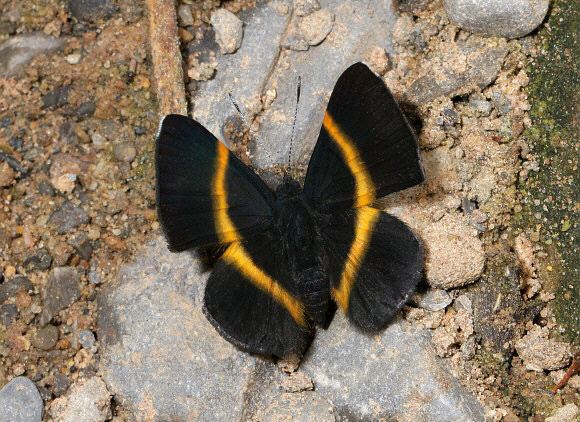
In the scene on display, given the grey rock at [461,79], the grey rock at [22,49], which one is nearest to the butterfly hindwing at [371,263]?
the grey rock at [461,79]

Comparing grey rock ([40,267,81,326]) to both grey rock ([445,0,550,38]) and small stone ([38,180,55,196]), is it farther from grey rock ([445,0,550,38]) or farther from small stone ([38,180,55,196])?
grey rock ([445,0,550,38])

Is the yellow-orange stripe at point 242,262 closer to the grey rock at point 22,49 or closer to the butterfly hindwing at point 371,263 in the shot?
the butterfly hindwing at point 371,263

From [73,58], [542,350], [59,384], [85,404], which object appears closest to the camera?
[542,350]

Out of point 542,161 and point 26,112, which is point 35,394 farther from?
point 542,161

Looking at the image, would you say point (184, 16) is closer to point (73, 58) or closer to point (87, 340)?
point (73, 58)

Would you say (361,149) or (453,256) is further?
(453,256)

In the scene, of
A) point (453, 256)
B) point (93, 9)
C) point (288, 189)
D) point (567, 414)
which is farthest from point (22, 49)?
point (567, 414)

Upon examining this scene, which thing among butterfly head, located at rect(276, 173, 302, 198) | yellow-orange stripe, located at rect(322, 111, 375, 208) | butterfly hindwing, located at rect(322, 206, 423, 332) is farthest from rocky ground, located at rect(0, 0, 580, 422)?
butterfly head, located at rect(276, 173, 302, 198)
